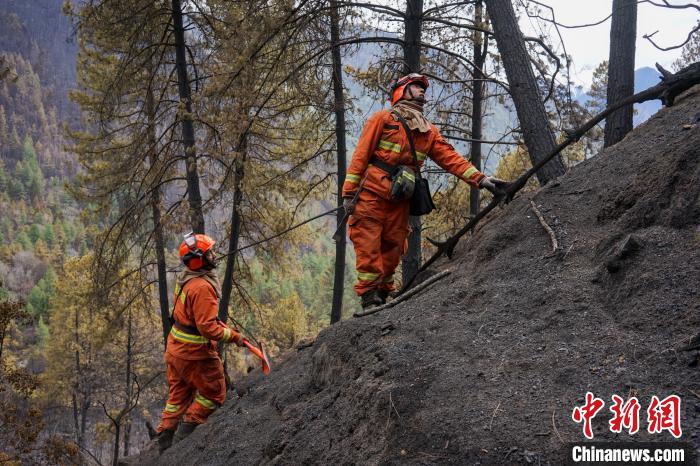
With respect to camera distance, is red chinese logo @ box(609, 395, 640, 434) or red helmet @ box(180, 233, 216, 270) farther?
red helmet @ box(180, 233, 216, 270)

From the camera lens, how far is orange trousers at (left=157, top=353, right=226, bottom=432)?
19.0ft

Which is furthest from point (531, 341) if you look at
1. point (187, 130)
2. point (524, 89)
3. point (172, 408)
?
point (187, 130)

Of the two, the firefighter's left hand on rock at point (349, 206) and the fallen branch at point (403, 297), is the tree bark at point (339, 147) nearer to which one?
the firefighter's left hand on rock at point (349, 206)

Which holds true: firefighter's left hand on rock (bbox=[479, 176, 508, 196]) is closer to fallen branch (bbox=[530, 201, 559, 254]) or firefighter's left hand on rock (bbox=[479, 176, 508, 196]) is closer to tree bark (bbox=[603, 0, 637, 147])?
fallen branch (bbox=[530, 201, 559, 254])

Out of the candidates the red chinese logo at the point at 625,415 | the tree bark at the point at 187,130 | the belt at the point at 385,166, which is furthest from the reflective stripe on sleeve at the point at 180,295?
the tree bark at the point at 187,130

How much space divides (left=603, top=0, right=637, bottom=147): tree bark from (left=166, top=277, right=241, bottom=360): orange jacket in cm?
451

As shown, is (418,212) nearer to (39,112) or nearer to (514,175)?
(514,175)

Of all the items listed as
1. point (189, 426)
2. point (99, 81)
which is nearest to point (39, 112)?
point (99, 81)

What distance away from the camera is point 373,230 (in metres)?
5.19

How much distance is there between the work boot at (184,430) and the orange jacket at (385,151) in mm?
3127

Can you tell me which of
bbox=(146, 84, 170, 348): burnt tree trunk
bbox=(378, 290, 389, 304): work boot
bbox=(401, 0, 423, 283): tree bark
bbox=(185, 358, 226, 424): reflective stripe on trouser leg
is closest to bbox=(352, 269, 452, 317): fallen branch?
bbox=(378, 290, 389, 304): work boot

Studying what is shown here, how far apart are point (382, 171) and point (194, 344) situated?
2.69 m

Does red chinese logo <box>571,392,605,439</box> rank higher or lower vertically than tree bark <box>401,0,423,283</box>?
lower

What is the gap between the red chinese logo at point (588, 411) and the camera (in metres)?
2.23
